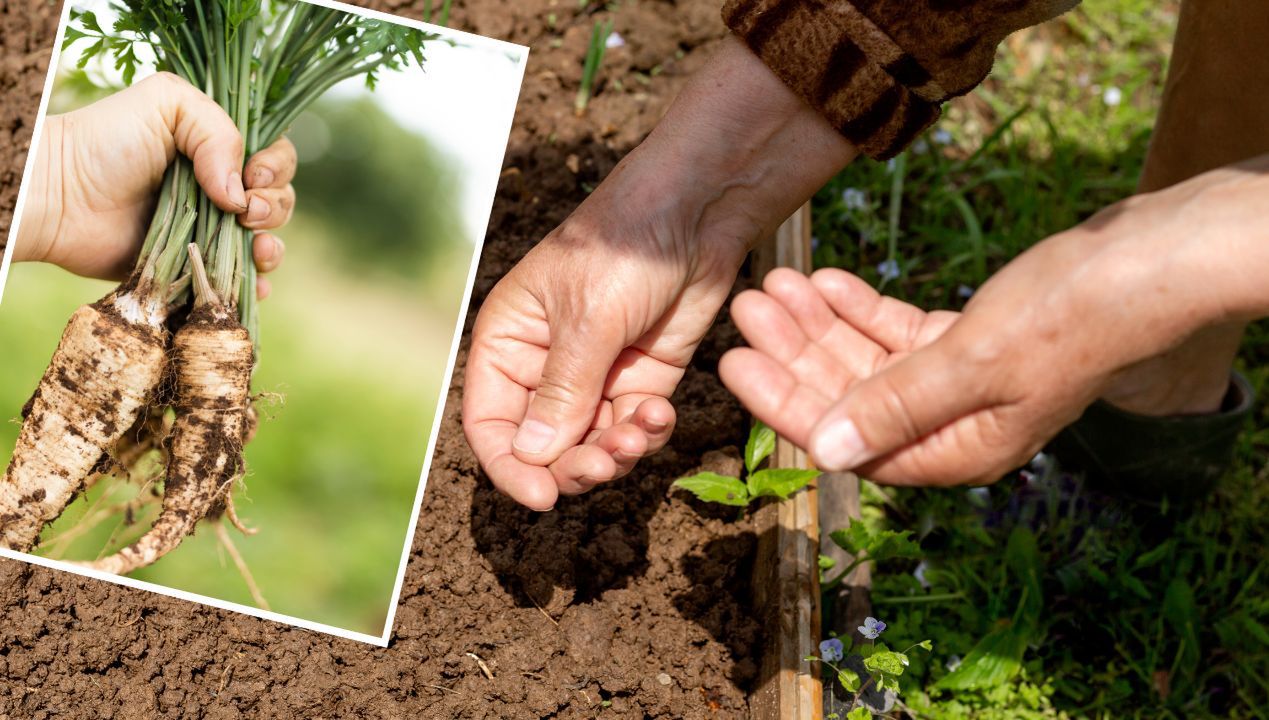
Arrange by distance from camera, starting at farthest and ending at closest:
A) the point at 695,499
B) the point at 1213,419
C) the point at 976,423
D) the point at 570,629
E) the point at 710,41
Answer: the point at 710,41
the point at 1213,419
the point at 695,499
the point at 570,629
the point at 976,423

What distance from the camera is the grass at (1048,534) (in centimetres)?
210

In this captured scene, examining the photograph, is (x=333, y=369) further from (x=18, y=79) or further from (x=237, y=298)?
(x=18, y=79)

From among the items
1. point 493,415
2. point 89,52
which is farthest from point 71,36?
point 493,415

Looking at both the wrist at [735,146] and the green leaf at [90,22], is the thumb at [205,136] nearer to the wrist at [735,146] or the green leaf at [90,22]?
the green leaf at [90,22]

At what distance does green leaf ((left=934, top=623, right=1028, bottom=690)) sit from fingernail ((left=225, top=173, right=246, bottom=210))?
1.54 meters

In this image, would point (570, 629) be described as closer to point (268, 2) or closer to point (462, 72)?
point (462, 72)

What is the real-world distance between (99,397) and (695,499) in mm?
1082

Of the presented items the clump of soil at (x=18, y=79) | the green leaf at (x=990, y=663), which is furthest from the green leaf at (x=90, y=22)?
the green leaf at (x=990, y=663)

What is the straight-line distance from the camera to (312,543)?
174 centimetres

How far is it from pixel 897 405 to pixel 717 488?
63 cm

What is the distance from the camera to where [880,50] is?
60.9 inches

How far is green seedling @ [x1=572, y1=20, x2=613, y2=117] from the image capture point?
2.45 meters

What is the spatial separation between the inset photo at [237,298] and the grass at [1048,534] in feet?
3.68

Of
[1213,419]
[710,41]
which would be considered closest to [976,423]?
[1213,419]
